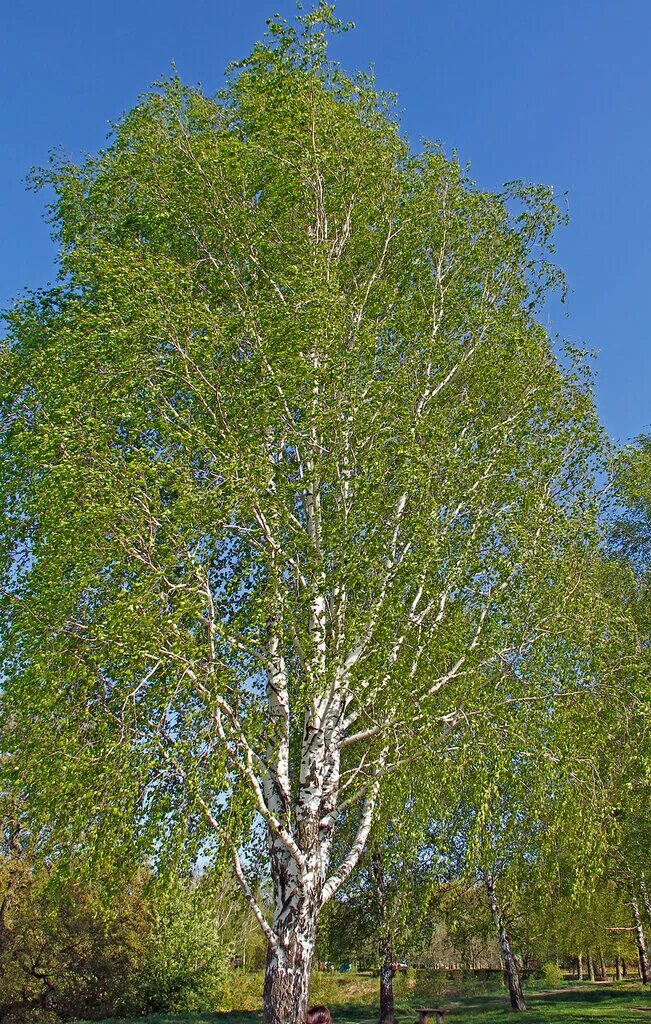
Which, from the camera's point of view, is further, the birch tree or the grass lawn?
the grass lawn

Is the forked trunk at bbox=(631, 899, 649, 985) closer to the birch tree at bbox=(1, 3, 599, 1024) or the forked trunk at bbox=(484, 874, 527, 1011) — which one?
the forked trunk at bbox=(484, 874, 527, 1011)

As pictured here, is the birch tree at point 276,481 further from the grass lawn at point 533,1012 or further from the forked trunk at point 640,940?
the forked trunk at point 640,940

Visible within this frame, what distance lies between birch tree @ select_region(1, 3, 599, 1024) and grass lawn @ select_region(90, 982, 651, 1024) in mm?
13177

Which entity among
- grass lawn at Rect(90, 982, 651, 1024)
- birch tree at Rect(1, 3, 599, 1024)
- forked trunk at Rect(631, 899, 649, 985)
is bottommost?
grass lawn at Rect(90, 982, 651, 1024)

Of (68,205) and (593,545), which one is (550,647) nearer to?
(593,545)

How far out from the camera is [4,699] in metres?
11.3

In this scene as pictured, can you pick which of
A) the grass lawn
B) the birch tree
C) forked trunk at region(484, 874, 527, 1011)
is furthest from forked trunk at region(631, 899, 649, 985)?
the birch tree

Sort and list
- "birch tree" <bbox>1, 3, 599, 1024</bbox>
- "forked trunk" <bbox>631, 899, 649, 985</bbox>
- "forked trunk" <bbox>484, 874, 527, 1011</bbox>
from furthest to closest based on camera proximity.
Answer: "forked trunk" <bbox>631, 899, 649, 985</bbox> → "forked trunk" <bbox>484, 874, 527, 1011</bbox> → "birch tree" <bbox>1, 3, 599, 1024</bbox>

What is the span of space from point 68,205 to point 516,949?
115 feet

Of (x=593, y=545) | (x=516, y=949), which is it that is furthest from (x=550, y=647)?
(x=516, y=949)

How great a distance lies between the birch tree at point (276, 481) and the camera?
10406mm

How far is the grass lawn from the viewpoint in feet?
79.4

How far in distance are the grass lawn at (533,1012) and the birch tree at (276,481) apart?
13.2 metres

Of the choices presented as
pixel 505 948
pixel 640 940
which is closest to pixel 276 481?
pixel 505 948
